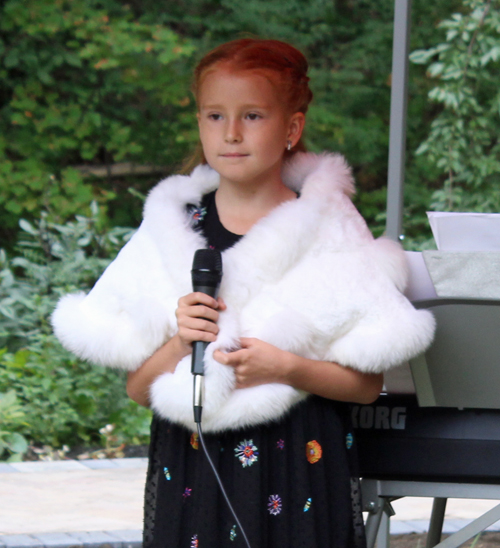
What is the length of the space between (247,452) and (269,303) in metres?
0.26

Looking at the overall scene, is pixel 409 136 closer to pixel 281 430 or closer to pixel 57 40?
pixel 57 40

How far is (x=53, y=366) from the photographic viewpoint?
14.4 feet

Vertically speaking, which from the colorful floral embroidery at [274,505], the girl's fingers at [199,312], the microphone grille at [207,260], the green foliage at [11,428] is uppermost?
the green foliage at [11,428]

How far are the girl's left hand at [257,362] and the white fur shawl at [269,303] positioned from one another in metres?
0.01

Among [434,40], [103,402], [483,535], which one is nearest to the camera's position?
[483,535]

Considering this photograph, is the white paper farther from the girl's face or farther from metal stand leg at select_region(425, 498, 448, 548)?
metal stand leg at select_region(425, 498, 448, 548)

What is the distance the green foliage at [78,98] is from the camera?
6.35m

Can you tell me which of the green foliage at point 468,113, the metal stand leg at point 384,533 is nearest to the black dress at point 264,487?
the metal stand leg at point 384,533

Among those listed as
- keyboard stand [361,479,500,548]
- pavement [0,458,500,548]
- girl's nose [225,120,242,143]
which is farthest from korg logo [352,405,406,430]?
pavement [0,458,500,548]

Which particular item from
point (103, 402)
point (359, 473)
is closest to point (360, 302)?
point (359, 473)

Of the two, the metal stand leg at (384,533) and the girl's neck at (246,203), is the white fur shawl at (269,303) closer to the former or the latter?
the girl's neck at (246,203)

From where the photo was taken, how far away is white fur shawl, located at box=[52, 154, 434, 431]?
4.55ft

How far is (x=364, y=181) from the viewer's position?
7.66 metres

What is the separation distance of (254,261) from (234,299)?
0.07 meters
